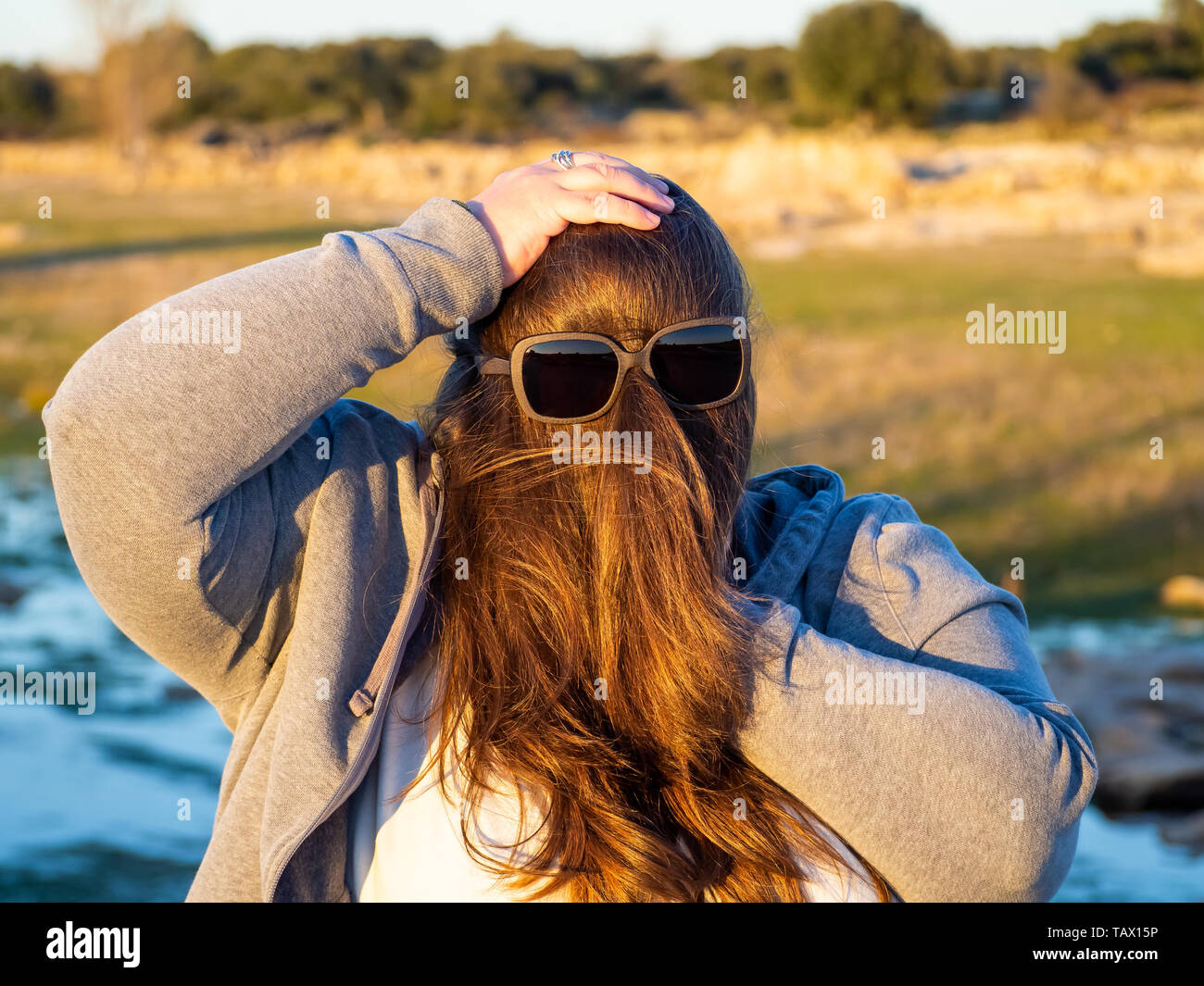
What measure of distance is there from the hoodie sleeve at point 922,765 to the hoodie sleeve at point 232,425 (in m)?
0.54

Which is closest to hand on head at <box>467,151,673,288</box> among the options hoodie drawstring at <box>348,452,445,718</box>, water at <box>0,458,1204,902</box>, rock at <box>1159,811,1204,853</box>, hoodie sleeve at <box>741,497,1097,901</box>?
hoodie drawstring at <box>348,452,445,718</box>

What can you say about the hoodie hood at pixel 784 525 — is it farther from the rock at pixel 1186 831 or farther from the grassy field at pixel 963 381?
the rock at pixel 1186 831

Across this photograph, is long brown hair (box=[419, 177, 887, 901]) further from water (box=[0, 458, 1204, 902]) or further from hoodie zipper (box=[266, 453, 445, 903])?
water (box=[0, 458, 1204, 902])

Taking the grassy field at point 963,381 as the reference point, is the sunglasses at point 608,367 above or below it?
above

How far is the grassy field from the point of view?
579 centimetres

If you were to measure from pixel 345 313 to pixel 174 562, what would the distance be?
31 centimetres

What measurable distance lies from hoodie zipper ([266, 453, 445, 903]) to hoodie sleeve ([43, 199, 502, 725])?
125 mm

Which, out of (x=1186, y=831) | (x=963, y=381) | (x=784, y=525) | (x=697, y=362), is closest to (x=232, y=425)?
(x=697, y=362)

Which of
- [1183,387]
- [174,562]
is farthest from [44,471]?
[1183,387]

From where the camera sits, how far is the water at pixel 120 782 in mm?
3271

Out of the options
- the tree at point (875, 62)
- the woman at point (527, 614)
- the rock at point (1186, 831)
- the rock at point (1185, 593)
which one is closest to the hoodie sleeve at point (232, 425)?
the woman at point (527, 614)

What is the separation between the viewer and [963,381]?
8.25 metres
